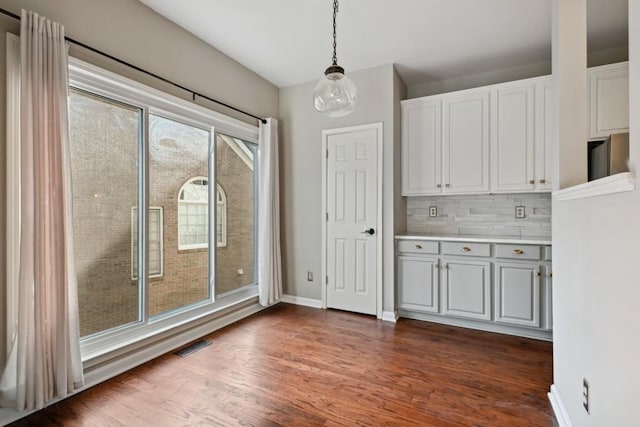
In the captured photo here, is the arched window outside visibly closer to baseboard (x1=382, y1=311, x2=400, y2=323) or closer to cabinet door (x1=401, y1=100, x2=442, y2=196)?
baseboard (x1=382, y1=311, x2=400, y2=323)

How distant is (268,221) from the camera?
3682mm

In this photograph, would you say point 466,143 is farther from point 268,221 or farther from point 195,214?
point 195,214

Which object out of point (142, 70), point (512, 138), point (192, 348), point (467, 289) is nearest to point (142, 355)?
point (192, 348)

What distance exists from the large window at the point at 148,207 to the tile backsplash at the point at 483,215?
227 centimetres

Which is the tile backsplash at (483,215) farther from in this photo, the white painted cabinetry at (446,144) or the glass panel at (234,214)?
the glass panel at (234,214)

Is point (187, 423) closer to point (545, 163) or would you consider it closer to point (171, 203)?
point (171, 203)

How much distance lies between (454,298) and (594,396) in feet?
6.26

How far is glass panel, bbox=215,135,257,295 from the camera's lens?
3.32 m


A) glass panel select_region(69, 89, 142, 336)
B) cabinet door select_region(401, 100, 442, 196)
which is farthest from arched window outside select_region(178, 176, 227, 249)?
cabinet door select_region(401, 100, 442, 196)

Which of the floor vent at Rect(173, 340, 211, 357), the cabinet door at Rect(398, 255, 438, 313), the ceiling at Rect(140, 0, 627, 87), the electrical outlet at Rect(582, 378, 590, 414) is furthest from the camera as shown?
the cabinet door at Rect(398, 255, 438, 313)

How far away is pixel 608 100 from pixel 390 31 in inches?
82.7

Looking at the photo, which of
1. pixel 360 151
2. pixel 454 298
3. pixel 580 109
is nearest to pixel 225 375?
pixel 454 298

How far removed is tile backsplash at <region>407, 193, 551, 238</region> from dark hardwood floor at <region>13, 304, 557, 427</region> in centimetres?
120

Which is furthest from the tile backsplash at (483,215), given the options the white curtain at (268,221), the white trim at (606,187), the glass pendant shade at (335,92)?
the glass pendant shade at (335,92)
